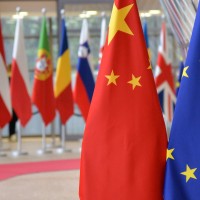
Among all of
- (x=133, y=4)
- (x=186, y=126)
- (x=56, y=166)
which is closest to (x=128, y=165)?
(x=186, y=126)

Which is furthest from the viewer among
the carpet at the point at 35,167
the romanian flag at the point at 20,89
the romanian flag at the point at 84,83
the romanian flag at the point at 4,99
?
the romanian flag at the point at 84,83

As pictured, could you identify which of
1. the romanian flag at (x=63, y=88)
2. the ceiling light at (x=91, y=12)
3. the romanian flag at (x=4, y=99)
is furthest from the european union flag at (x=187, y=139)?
the ceiling light at (x=91, y=12)

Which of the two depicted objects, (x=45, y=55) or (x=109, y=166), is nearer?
(x=109, y=166)

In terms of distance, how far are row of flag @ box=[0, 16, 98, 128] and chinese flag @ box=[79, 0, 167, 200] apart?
6.93 metres

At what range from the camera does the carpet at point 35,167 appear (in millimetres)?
7491

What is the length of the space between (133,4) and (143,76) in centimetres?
32

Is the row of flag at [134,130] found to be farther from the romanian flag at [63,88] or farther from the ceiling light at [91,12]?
the ceiling light at [91,12]

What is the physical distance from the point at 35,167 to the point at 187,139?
6.00 m

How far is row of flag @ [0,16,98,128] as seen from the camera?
9.49 m

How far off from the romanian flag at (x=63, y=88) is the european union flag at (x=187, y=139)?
7840 mm

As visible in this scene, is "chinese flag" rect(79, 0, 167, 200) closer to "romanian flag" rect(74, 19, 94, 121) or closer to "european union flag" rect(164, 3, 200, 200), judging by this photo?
"european union flag" rect(164, 3, 200, 200)

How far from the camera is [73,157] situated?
30.3ft

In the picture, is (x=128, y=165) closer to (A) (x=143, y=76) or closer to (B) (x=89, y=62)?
(A) (x=143, y=76)

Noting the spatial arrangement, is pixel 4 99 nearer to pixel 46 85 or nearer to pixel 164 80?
pixel 46 85
